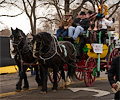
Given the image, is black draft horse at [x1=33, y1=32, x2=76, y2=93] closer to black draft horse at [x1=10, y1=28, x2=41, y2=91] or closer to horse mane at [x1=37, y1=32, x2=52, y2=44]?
horse mane at [x1=37, y1=32, x2=52, y2=44]

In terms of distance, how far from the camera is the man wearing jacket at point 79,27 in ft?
37.9

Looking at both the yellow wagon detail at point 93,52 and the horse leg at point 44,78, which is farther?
the yellow wagon detail at point 93,52

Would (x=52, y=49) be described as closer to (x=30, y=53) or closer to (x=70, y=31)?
(x=30, y=53)

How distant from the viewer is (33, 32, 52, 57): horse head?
31.9ft

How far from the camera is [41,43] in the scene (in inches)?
385

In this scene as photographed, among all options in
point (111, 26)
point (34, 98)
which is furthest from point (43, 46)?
point (111, 26)

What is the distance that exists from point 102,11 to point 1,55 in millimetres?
7091

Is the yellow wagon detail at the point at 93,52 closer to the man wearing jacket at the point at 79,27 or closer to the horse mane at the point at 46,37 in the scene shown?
the man wearing jacket at the point at 79,27

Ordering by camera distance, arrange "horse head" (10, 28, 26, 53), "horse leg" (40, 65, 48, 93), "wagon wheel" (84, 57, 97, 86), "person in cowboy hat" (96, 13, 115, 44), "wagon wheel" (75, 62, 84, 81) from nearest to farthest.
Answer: "horse leg" (40, 65, 48, 93)
"horse head" (10, 28, 26, 53)
"wagon wheel" (84, 57, 97, 86)
"wagon wheel" (75, 62, 84, 81)
"person in cowboy hat" (96, 13, 115, 44)

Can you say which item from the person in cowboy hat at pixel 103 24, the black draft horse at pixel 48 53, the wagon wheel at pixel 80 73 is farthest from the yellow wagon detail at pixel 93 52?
the black draft horse at pixel 48 53

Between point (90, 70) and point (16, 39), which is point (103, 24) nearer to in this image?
point (90, 70)

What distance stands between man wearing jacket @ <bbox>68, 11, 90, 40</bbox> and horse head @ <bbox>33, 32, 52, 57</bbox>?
1.77 m

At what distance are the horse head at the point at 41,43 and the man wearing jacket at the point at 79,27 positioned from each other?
1771 mm

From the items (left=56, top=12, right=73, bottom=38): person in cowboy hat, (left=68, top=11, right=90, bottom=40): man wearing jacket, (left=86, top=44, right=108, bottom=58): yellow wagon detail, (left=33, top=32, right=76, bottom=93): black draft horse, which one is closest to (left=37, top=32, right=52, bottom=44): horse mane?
(left=33, top=32, right=76, bottom=93): black draft horse
